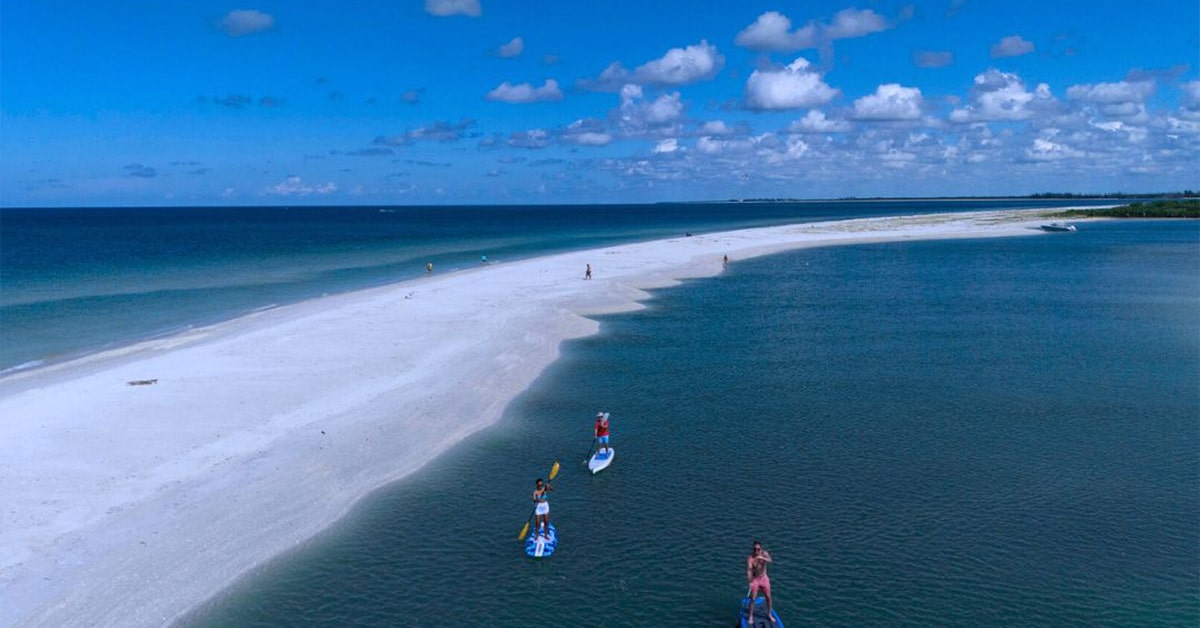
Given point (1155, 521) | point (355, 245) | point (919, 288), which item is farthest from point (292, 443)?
point (355, 245)

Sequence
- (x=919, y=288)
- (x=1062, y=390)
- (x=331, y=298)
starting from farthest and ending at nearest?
(x=919, y=288), (x=331, y=298), (x=1062, y=390)

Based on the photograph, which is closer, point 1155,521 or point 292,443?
point 1155,521

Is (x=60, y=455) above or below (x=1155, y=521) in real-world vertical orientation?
above

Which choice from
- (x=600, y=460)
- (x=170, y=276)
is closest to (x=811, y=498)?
(x=600, y=460)

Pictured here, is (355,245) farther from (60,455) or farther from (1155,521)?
(1155,521)

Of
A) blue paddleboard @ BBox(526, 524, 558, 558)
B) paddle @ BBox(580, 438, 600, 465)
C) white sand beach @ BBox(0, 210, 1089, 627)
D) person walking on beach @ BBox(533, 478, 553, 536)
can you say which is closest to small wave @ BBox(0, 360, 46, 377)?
white sand beach @ BBox(0, 210, 1089, 627)

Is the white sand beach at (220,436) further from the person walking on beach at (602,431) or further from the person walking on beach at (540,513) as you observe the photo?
the person walking on beach at (540,513)

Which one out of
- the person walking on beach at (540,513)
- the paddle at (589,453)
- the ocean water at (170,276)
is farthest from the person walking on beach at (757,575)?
the ocean water at (170,276)

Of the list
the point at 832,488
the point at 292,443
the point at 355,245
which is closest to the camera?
the point at 832,488
